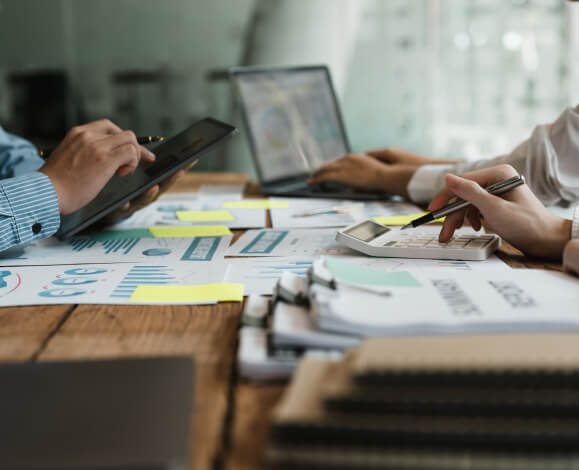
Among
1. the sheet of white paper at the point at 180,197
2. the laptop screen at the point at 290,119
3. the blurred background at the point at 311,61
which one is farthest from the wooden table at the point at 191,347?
the blurred background at the point at 311,61

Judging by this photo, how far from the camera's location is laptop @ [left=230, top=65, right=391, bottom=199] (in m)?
1.50

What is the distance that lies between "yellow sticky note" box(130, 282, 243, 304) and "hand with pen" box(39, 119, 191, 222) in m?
0.30

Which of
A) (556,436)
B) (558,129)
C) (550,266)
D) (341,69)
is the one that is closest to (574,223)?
(550,266)

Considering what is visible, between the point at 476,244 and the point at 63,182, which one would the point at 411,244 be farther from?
the point at 63,182

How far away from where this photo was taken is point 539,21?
329 centimetres

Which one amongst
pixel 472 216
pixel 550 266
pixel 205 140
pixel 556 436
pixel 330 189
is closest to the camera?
pixel 556 436

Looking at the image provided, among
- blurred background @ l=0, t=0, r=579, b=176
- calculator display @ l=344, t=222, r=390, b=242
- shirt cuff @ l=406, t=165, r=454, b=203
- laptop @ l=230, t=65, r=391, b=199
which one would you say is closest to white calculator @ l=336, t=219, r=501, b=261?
calculator display @ l=344, t=222, r=390, b=242

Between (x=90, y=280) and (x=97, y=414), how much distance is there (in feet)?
1.27

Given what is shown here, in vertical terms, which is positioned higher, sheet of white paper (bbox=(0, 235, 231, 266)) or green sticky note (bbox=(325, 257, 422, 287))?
green sticky note (bbox=(325, 257, 422, 287))

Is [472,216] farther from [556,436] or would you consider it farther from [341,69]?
[341,69]

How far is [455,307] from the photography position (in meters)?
0.51

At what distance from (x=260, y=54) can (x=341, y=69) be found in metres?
0.47

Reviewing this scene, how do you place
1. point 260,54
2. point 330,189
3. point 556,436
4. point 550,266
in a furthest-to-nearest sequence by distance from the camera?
point 260,54, point 330,189, point 550,266, point 556,436

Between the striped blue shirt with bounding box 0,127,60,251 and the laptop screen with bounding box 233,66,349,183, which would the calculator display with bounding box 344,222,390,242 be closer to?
the striped blue shirt with bounding box 0,127,60,251
